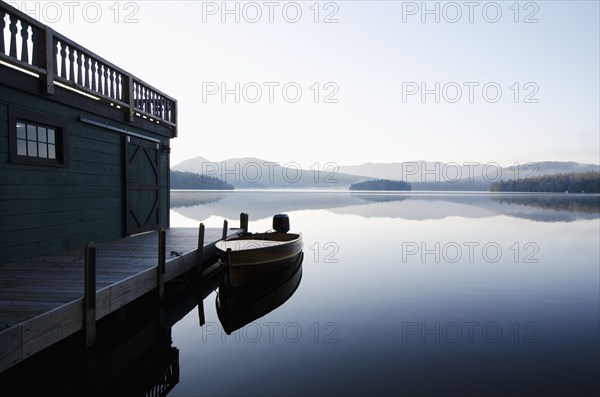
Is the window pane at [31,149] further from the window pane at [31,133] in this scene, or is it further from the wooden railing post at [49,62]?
the wooden railing post at [49,62]

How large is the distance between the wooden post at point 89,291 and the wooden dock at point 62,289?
7cm

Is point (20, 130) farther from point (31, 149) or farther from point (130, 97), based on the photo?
point (130, 97)

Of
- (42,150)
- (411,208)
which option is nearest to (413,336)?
(42,150)

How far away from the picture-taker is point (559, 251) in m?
21.4

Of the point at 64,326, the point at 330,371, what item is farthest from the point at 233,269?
the point at 64,326

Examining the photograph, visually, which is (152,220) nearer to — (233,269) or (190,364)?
(233,269)

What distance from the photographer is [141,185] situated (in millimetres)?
13367

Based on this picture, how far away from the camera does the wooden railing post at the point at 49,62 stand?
8.21 m

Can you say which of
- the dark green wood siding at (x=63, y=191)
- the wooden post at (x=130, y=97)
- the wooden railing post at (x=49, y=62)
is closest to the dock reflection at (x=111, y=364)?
the dark green wood siding at (x=63, y=191)

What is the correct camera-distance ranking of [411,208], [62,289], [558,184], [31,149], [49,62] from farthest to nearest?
[558,184] → [411,208] → [31,149] → [49,62] → [62,289]

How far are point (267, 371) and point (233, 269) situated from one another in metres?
4.19

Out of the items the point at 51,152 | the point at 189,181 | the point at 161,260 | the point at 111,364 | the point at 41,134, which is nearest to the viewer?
the point at 111,364

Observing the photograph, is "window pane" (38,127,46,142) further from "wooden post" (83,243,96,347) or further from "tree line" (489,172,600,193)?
"tree line" (489,172,600,193)

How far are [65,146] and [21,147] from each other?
47.9 inches
